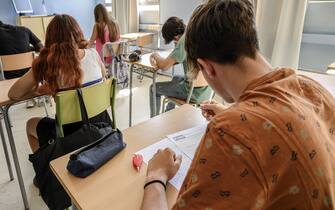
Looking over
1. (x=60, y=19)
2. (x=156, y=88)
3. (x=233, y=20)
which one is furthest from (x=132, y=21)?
(x=233, y=20)

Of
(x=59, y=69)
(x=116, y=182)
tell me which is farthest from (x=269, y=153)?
(x=59, y=69)

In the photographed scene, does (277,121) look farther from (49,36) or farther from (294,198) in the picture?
(49,36)

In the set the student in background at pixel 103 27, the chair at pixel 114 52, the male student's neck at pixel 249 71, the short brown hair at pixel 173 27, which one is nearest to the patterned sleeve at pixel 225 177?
the male student's neck at pixel 249 71

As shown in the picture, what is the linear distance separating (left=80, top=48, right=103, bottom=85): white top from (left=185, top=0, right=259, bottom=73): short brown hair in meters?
1.08

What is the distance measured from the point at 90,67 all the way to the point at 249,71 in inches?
47.7

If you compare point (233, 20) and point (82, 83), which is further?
point (82, 83)

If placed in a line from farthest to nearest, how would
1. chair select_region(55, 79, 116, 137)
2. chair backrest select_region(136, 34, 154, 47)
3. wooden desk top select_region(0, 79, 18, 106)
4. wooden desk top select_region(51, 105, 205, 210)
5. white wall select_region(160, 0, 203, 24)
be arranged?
chair backrest select_region(136, 34, 154, 47) < white wall select_region(160, 0, 203, 24) < wooden desk top select_region(0, 79, 18, 106) < chair select_region(55, 79, 116, 137) < wooden desk top select_region(51, 105, 205, 210)

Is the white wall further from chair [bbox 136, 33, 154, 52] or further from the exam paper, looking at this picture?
the exam paper

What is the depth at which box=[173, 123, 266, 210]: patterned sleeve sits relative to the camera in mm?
431

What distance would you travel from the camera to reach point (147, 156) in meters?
0.93

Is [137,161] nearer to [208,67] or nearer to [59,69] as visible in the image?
[208,67]

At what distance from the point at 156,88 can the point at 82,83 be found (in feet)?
3.04

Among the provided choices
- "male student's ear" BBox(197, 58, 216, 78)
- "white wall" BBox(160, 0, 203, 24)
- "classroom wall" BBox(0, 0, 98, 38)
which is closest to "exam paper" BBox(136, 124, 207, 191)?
"male student's ear" BBox(197, 58, 216, 78)

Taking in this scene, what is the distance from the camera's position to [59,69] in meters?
1.43
